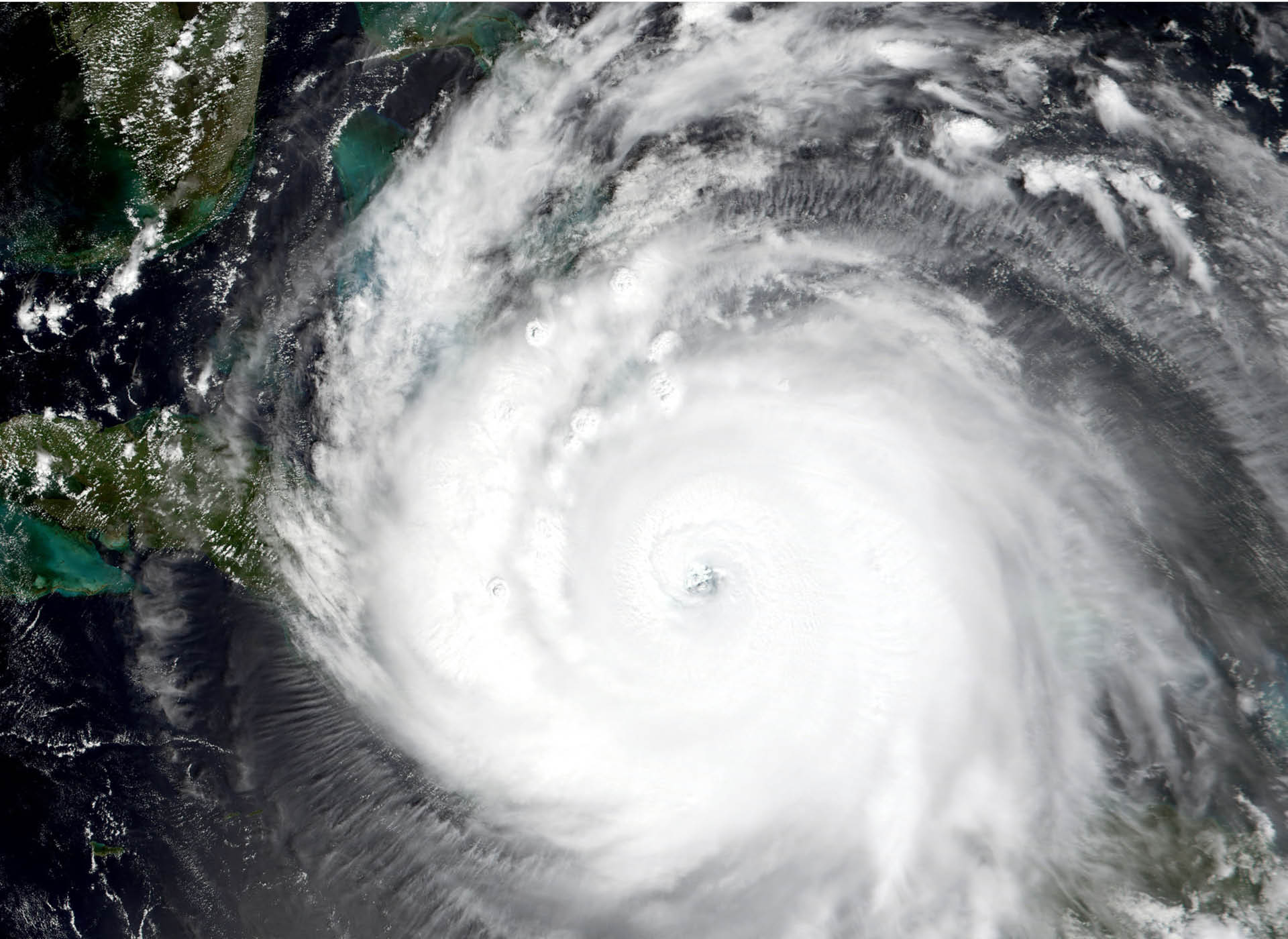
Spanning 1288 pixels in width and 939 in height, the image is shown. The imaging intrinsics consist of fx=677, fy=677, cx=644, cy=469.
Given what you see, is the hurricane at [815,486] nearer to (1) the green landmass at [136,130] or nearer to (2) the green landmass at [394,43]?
(2) the green landmass at [394,43]

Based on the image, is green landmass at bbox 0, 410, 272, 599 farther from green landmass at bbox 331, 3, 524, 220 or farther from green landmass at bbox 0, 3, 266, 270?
green landmass at bbox 331, 3, 524, 220

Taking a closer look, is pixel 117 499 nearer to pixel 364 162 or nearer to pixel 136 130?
pixel 136 130

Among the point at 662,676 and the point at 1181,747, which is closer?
the point at 1181,747

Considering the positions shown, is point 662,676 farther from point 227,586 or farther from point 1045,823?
point 227,586

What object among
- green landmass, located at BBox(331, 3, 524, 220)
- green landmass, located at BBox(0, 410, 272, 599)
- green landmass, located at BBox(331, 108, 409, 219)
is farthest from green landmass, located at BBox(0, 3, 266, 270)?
green landmass, located at BBox(0, 410, 272, 599)

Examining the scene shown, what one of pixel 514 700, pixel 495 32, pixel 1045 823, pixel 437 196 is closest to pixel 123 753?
pixel 514 700

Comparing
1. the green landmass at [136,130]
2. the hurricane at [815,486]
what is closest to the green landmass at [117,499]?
the hurricane at [815,486]
